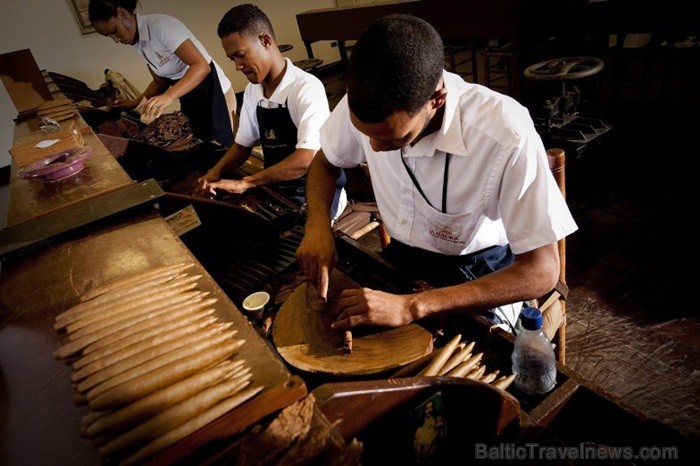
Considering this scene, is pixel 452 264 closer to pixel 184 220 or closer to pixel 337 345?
pixel 337 345

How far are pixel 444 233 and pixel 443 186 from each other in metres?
0.23

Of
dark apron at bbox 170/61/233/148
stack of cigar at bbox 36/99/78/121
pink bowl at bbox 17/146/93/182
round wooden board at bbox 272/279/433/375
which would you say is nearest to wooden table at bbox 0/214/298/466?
round wooden board at bbox 272/279/433/375

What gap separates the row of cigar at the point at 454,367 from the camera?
122cm

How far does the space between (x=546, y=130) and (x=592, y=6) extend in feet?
4.90

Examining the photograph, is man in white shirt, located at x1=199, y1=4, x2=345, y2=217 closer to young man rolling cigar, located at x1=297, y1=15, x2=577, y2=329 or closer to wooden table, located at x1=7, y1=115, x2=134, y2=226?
wooden table, located at x1=7, y1=115, x2=134, y2=226

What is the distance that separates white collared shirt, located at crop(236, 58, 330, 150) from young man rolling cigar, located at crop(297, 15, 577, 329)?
3.11ft

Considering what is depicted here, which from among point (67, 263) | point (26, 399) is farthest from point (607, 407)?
point (67, 263)

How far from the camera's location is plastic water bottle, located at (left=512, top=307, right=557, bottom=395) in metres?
1.28

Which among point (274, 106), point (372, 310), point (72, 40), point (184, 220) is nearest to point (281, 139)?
point (274, 106)

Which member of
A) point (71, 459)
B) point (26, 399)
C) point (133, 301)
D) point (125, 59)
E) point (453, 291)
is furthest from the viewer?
point (125, 59)

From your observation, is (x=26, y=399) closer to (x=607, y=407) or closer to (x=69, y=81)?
(x=607, y=407)

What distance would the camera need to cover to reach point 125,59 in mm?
8836

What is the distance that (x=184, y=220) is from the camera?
2143 mm

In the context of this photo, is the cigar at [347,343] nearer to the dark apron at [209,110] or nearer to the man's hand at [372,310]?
the man's hand at [372,310]
